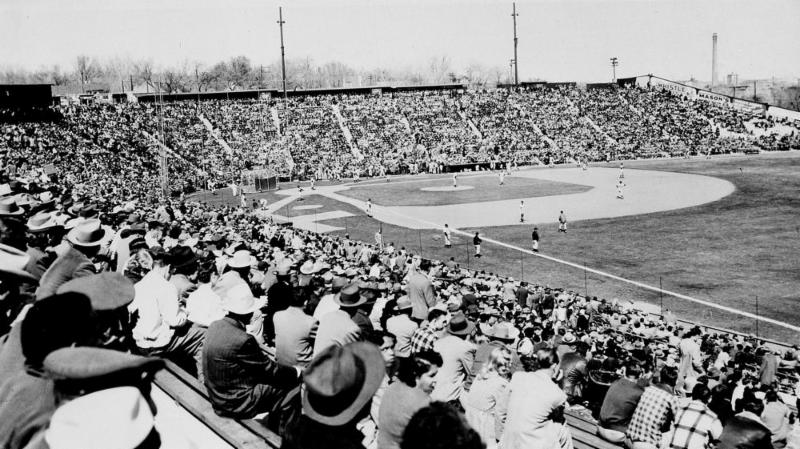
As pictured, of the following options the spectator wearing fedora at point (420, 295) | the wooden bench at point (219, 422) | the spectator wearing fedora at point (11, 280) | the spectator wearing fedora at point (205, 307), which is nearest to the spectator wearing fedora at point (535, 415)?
the wooden bench at point (219, 422)

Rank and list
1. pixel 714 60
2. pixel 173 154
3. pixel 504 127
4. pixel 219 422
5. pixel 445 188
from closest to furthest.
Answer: pixel 219 422, pixel 445 188, pixel 173 154, pixel 504 127, pixel 714 60

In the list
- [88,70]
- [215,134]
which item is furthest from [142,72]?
[215,134]

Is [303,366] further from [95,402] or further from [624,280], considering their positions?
[624,280]

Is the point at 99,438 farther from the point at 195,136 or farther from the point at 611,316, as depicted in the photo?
the point at 195,136

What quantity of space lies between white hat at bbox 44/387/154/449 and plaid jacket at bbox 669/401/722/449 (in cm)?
545

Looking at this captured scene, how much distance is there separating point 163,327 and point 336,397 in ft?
10.8

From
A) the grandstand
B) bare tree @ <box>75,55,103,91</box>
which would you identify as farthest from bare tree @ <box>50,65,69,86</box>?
the grandstand

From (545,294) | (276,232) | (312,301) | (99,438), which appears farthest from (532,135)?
(99,438)

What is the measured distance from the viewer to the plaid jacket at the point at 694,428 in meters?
6.23

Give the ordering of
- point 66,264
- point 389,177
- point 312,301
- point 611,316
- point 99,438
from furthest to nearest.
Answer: point 389,177 < point 611,316 < point 312,301 < point 66,264 < point 99,438

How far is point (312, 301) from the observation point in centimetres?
891

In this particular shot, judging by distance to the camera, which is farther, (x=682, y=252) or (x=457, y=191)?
(x=457, y=191)

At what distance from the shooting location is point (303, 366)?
6.41m

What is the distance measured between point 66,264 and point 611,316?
14.5 metres
